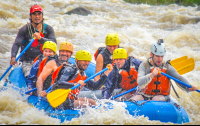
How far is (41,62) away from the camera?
4199 millimetres

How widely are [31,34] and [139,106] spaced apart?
258 centimetres

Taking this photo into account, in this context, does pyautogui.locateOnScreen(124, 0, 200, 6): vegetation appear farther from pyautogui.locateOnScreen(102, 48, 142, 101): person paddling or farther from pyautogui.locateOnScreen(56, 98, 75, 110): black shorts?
pyautogui.locateOnScreen(56, 98, 75, 110): black shorts

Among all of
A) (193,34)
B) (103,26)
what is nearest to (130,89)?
(193,34)

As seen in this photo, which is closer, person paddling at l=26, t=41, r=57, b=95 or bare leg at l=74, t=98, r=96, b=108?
bare leg at l=74, t=98, r=96, b=108

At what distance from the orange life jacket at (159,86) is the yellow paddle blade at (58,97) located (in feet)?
4.02

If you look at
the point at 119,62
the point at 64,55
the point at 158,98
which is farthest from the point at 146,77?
the point at 64,55

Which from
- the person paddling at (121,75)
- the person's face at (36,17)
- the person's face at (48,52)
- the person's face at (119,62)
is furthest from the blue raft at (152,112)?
the person's face at (36,17)

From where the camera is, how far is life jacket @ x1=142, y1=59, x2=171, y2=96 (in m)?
3.72

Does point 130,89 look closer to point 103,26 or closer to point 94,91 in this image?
point 94,91

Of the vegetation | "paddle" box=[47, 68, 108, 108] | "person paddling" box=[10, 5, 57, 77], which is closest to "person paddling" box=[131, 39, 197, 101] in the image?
"paddle" box=[47, 68, 108, 108]

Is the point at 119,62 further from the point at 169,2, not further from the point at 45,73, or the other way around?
the point at 169,2

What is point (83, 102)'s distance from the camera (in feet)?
12.1

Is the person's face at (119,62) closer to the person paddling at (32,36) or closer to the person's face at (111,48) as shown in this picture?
the person's face at (111,48)

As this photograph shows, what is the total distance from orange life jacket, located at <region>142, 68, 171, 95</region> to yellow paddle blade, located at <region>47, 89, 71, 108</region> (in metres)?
1.23
